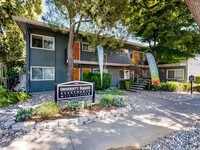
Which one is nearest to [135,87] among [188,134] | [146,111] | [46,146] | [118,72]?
[118,72]

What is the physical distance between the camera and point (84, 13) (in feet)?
36.1

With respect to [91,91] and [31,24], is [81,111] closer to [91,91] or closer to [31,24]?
[91,91]

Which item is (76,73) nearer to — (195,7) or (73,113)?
(73,113)

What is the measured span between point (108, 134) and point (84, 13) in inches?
321

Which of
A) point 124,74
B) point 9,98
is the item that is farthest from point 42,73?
point 124,74

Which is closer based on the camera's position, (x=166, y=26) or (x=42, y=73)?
(x=42, y=73)

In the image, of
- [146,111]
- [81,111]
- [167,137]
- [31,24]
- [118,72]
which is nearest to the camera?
[167,137]

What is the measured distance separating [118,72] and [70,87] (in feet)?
44.7

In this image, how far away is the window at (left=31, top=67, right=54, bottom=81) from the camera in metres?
14.2

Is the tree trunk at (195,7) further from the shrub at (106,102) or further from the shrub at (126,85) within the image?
the shrub at (126,85)

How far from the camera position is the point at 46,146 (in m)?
4.46

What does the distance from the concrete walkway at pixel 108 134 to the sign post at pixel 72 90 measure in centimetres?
197

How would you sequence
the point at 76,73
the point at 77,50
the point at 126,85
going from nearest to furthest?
the point at 77,50 → the point at 76,73 → the point at 126,85

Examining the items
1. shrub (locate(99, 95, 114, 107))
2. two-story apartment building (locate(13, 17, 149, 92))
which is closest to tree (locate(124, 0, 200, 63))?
two-story apartment building (locate(13, 17, 149, 92))
